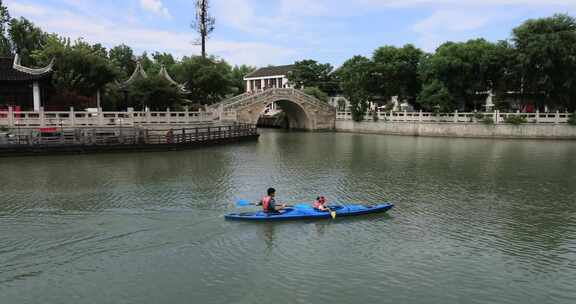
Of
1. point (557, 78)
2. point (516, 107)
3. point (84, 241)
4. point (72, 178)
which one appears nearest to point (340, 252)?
point (84, 241)

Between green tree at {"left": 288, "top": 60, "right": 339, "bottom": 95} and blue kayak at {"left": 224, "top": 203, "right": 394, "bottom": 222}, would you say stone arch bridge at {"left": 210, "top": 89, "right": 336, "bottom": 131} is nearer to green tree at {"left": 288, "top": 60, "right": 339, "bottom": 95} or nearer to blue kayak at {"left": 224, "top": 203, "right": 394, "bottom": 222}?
green tree at {"left": 288, "top": 60, "right": 339, "bottom": 95}

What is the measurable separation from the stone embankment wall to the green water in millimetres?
20938

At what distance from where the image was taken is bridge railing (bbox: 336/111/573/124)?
143ft

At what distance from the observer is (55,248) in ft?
40.6

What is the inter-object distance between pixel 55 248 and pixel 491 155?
27.5 m

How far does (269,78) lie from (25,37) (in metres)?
38.0

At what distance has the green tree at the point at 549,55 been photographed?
40938 millimetres

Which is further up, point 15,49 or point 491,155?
point 15,49

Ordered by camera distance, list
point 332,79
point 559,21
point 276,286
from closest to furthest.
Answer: point 276,286
point 559,21
point 332,79

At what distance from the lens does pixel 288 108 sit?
6022 centimetres

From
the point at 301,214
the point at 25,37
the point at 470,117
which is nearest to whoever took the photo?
the point at 301,214

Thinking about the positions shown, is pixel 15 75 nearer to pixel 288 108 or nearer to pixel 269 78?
pixel 288 108

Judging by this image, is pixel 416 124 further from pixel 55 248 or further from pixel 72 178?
pixel 55 248

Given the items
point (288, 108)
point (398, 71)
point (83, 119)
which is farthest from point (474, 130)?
point (83, 119)
